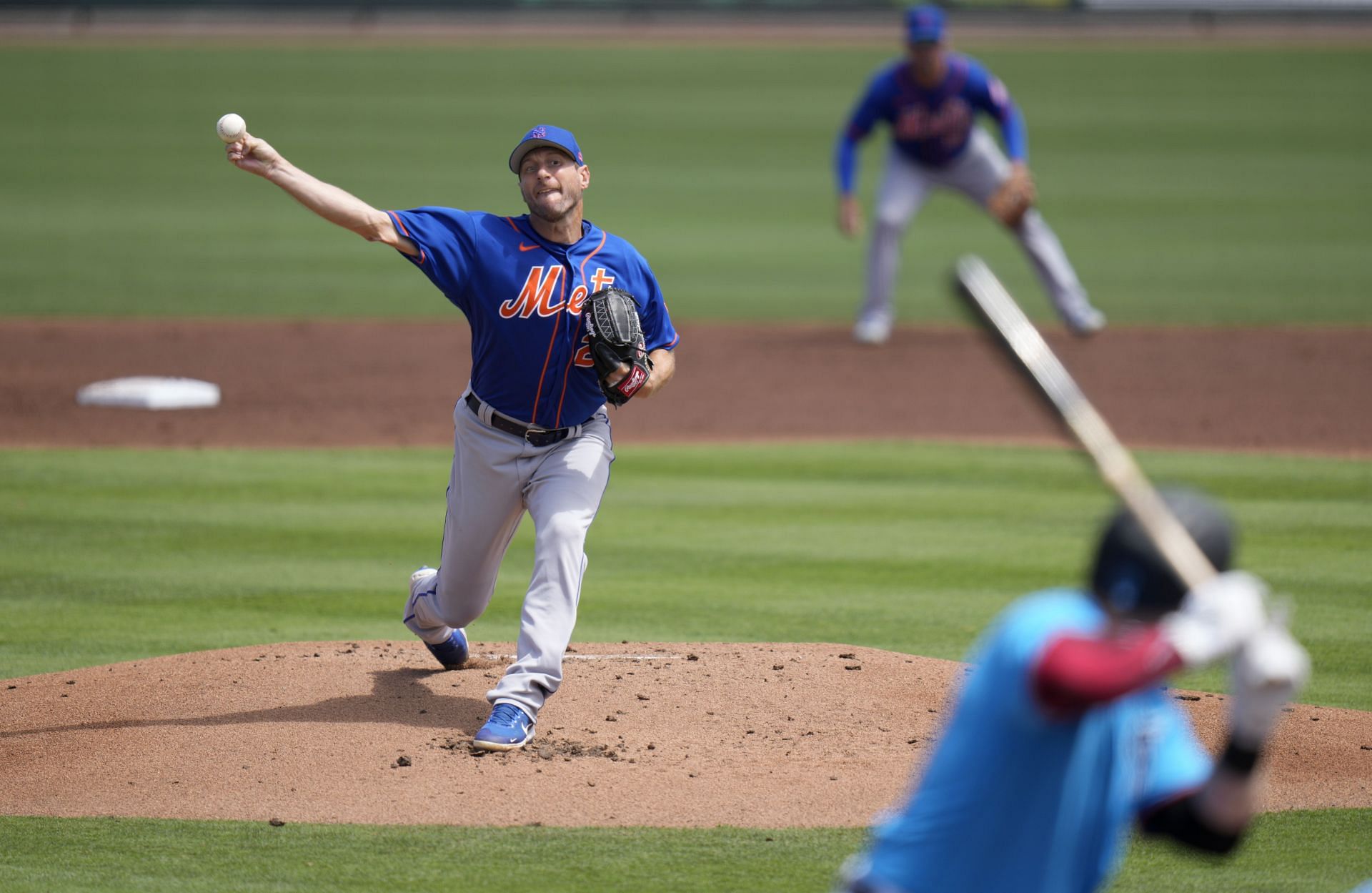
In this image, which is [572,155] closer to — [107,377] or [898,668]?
[898,668]

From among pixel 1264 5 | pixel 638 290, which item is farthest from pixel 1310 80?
pixel 638 290

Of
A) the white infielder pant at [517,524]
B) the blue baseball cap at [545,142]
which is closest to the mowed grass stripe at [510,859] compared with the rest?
the white infielder pant at [517,524]

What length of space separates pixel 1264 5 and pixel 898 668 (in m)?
35.3

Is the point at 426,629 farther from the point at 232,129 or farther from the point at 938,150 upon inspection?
A: the point at 938,150

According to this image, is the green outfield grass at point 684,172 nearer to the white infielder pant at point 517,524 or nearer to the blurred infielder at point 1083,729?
the white infielder pant at point 517,524

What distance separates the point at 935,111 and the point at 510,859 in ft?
31.0

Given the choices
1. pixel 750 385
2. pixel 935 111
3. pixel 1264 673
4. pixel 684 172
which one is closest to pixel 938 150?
pixel 935 111

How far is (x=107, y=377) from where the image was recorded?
1236 centimetres

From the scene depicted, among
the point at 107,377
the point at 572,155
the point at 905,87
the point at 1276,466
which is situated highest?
the point at 905,87

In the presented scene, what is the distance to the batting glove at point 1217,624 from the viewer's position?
7.89 feet

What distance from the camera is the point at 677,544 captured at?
8242mm

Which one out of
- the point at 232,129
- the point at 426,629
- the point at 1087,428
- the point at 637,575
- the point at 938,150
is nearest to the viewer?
the point at 1087,428

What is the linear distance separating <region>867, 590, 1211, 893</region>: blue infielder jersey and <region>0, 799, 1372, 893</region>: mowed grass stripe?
1614 millimetres

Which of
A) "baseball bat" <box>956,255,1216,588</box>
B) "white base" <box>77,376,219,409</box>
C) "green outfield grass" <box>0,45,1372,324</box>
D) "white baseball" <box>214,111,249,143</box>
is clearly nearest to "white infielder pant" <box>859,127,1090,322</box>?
"green outfield grass" <box>0,45,1372,324</box>
